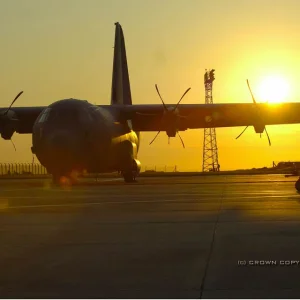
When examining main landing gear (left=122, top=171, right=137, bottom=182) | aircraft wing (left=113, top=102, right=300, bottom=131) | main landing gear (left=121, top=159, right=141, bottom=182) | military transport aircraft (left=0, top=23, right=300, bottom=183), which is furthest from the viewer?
aircraft wing (left=113, top=102, right=300, bottom=131)

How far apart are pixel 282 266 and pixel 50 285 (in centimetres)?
265

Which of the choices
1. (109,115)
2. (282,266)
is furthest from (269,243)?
(109,115)

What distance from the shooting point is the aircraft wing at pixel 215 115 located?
38.6 m

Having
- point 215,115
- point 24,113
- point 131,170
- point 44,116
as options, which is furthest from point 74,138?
point 215,115

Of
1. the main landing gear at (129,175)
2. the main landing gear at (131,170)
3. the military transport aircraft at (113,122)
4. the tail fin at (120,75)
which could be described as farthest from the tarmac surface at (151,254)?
the tail fin at (120,75)

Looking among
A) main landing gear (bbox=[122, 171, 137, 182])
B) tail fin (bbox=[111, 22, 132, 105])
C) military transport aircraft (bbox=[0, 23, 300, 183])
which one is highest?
tail fin (bbox=[111, 22, 132, 105])

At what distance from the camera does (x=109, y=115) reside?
3459 centimetres

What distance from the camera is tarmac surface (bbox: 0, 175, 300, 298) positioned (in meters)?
5.90

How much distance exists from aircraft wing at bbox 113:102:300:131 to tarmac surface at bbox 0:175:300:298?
25089 millimetres

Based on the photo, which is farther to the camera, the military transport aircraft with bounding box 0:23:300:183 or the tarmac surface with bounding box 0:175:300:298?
the military transport aircraft with bounding box 0:23:300:183

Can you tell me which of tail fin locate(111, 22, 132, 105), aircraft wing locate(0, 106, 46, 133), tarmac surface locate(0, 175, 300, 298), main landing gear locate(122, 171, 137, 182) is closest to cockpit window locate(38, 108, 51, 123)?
aircraft wing locate(0, 106, 46, 133)

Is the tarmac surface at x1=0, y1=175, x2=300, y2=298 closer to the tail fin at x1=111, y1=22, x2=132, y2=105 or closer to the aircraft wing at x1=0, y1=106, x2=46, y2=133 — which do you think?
the aircraft wing at x1=0, y1=106, x2=46, y2=133

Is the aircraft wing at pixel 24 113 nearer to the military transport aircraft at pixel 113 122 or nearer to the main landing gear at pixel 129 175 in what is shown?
the military transport aircraft at pixel 113 122

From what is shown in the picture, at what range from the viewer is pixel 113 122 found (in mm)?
34469
